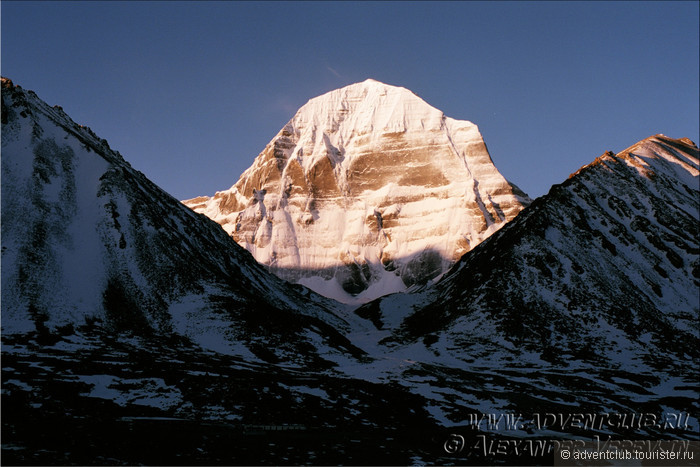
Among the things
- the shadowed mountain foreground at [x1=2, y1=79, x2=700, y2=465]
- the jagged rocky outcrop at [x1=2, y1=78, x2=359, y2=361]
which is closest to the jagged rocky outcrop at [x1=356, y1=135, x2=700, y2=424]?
the shadowed mountain foreground at [x1=2, y1=79, x2=700, y2=465]

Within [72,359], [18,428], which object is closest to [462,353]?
[72,359]

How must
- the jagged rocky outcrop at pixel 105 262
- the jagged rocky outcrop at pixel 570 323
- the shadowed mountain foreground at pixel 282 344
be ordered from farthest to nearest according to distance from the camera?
1. the jagged rocky outcrop at pixel 105 262
2. the jagged rocky outcrop at pixel 570 323
3. the shadowed mountain foreground at pixel 282 344

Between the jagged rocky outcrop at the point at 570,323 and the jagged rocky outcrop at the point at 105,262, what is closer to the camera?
the jagged rocky outcrop at the point at 570,323

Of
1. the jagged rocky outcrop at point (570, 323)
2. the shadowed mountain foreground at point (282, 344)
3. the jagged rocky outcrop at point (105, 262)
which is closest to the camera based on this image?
the shadowed mountain foreground at point (282, 344)

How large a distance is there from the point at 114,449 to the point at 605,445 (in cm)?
5065

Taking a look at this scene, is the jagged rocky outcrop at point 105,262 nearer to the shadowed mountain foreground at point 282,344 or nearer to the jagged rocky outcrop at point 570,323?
the shadowed mountain foreground at point 282,344

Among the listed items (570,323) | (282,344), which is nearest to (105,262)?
(282,344)

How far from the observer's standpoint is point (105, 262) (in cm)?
13750

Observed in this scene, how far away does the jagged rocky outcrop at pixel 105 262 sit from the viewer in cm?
12238

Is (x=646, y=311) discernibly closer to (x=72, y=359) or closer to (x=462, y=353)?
(x=462, y=353)

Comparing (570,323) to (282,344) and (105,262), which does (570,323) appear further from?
(105,262)

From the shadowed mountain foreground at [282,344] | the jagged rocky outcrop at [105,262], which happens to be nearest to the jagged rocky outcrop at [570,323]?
the shadowed mountain foreground at [282,344]

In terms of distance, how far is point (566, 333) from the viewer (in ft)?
495

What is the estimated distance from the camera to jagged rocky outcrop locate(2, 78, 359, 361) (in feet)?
401
